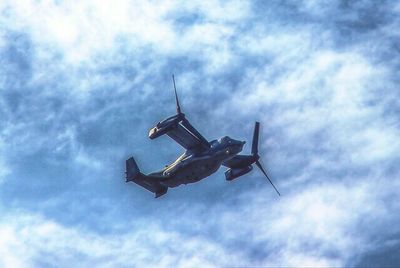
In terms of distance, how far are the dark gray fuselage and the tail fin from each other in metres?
7.55

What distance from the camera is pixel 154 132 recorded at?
108 meters

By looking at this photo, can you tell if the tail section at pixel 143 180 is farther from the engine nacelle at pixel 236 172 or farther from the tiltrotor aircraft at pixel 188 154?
the engine nacelle at pixel 236 172

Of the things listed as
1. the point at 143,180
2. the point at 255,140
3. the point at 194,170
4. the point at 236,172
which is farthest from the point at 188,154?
the point at 255,140

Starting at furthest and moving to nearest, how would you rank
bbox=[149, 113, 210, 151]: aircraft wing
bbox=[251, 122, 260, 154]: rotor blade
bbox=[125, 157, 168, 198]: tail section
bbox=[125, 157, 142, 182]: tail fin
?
bbox=[251, 122, 260, 154]: rotor blade < bbox=[125, 157, 142, 182]: tail fin < bbox=[125, 157, 168, 198]: tail section < bbox=[149, 113, 210, 151]: aircraft wing

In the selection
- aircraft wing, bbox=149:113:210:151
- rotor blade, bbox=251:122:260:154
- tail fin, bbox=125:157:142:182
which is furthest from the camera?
rotor blade, bbox=251:122:260:154

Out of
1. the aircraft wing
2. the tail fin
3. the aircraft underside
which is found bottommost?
the aircraft underside

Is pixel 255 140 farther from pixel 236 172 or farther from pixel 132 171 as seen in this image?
pixel 132 171

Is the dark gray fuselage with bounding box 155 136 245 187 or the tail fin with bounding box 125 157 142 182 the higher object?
the tail fin with bounding box 125 157 142 182

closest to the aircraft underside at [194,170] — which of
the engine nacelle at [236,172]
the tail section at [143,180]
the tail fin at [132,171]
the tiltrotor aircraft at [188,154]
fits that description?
the tiltrotor aircraft at [188,154]

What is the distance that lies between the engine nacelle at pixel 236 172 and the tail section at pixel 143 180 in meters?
11.6

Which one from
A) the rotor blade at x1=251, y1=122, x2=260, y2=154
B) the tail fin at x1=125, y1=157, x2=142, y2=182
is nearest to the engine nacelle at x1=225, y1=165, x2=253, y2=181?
the rotor blade at x1=251, y1=122, x2=260, y2=154

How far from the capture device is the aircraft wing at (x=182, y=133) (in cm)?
10794

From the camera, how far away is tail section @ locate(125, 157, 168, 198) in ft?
391

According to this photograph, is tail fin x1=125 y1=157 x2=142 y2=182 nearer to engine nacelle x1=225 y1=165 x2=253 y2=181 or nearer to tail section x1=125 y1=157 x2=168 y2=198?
tail section x1=125 y1=157 x2=168 y2=198
